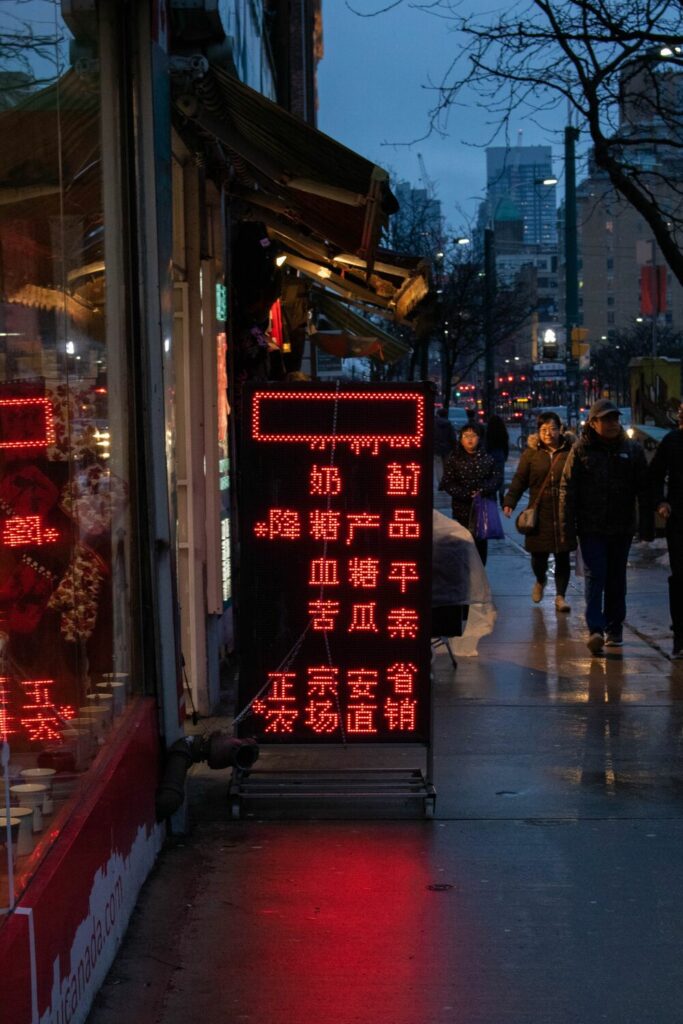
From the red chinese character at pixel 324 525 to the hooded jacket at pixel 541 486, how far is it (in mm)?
6592

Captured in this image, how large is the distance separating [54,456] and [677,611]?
7.16 meters

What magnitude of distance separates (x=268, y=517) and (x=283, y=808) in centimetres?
145

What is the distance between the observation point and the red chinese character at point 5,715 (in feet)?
12.1

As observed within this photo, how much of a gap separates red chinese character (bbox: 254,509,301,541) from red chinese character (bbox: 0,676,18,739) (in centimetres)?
294

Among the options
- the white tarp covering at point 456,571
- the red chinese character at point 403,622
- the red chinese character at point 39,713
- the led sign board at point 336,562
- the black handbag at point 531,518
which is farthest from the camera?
the black handbag at point 531,518

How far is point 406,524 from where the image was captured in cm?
677

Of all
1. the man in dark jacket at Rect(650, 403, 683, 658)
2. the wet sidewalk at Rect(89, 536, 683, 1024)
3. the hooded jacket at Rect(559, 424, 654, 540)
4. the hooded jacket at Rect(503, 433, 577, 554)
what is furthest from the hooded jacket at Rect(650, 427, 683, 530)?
the wet sidewalk at Rect(89, 536, 683, 1024)

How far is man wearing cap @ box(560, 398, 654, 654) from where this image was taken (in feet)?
36.5

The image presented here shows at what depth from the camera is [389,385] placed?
22.0ft

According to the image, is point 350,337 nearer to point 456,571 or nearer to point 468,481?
point 468,481

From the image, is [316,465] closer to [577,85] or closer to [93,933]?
[93,933]

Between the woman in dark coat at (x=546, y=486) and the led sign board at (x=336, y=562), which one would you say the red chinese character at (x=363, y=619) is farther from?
the woman in dark coat at (x=546, y=486)

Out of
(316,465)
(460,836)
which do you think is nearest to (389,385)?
(316,465)

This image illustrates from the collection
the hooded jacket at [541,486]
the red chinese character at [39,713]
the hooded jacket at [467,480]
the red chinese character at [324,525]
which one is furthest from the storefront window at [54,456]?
the hooded jacket at [467,480]
